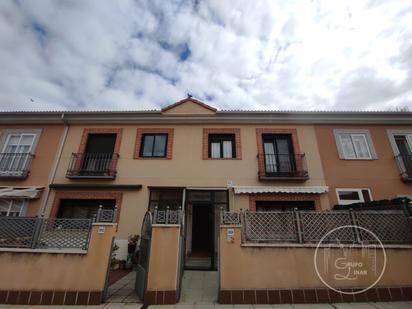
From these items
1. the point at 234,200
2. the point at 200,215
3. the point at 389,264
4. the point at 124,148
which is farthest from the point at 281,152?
the point at 124,148

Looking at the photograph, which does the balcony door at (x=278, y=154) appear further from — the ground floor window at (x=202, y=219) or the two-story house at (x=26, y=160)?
the two-story house at (x=26, y=160)

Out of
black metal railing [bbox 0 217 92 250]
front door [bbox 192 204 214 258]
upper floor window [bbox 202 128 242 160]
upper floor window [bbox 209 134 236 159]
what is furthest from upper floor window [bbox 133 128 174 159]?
black metal railing [bbox 0 217 92 250]

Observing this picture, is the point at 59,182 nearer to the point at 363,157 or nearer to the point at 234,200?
the point at 234,200

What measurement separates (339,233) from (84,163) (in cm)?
1280

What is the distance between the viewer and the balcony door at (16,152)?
1128cm

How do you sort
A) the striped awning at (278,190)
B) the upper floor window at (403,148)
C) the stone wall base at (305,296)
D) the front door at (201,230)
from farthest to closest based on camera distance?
1. the front door at (201,230)
2. the upper floor window at (403,148)
3. the striped awning at (278,190)
4. the stone wall base at (305,296)

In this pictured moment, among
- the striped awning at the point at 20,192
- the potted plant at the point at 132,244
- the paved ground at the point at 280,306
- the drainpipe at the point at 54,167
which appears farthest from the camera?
the drainpipe at the point at 54,167

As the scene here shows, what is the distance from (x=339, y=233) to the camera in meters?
6.05

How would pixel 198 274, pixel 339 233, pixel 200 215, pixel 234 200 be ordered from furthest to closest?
pixel 200 215
pixel 234 200
pixel 198 274
pixel 339 233

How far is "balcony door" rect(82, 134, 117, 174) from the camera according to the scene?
37.3 feet

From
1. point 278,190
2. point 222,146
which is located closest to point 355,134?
point 278,190

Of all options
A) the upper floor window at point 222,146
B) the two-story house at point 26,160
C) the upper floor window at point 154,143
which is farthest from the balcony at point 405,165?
the two-story house at point 26,160

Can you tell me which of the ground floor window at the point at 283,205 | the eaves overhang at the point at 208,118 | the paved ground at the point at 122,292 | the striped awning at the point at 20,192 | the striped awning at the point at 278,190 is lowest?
the paved ground at the point at 122,292

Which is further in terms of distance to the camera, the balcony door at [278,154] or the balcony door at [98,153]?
the balcony door at [98,153]
